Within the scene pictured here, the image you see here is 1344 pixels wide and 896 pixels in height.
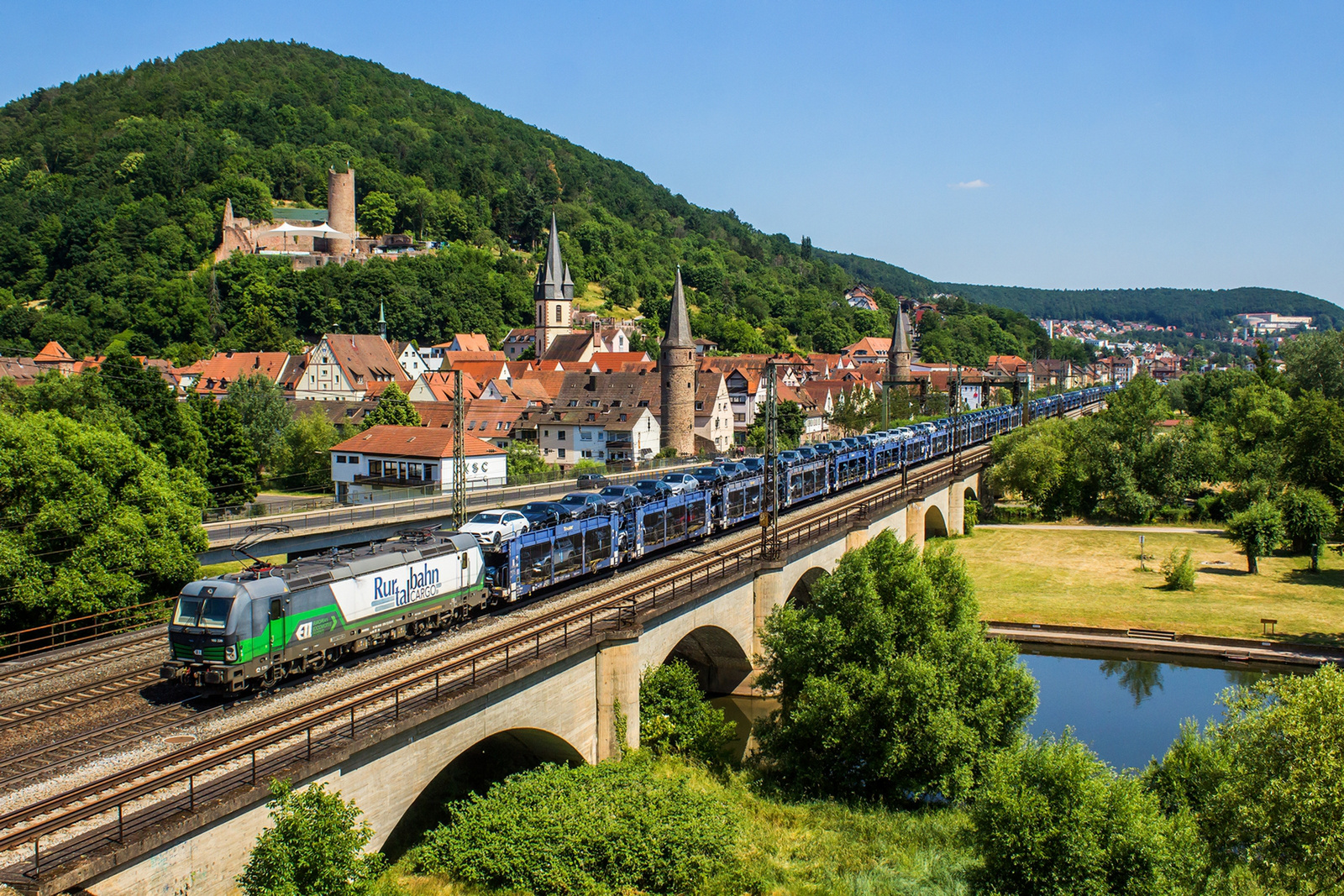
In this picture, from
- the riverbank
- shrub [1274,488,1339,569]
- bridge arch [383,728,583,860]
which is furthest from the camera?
shrub [1274,488,1339,569]

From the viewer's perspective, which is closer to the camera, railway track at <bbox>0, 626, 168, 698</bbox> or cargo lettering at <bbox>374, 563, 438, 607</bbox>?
railway track at <bbox>0, 626, 168, 698</bbox>

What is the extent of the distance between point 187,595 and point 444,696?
633 cm

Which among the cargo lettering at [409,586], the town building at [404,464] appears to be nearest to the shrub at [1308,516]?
the town building at [404,464]

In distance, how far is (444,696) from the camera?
20.8m

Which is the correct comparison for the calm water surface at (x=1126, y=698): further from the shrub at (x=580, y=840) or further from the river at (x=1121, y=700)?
the shrub at (x=580, y=840)

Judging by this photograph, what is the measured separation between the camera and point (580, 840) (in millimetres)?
21359

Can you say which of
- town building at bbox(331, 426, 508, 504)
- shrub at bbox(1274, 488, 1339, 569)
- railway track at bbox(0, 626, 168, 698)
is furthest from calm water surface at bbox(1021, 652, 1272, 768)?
town building at bbox(331, 426, 508, 504)

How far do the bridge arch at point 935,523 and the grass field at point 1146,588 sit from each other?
59.2 inches

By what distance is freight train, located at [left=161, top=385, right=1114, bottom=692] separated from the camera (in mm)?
21344

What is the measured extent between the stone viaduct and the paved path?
35352 millimetres

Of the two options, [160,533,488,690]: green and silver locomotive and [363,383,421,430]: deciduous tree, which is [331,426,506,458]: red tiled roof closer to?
[363,383,421,430]: deciduous tree

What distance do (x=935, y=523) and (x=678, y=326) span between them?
31807mm

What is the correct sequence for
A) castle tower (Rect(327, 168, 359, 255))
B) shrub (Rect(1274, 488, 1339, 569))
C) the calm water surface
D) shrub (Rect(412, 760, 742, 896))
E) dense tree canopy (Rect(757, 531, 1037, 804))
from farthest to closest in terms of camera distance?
castle tower (Rect(327, 168, 359, 255))
shrub (Rect(1274, 488, 1339, 569))
the calm water surface
dense tree canopy (Rect(757, 531, 1037, 804))
shrub (Rect(412, 760, 742, 896))

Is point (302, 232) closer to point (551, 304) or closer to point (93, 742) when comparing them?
point (551, 304)
